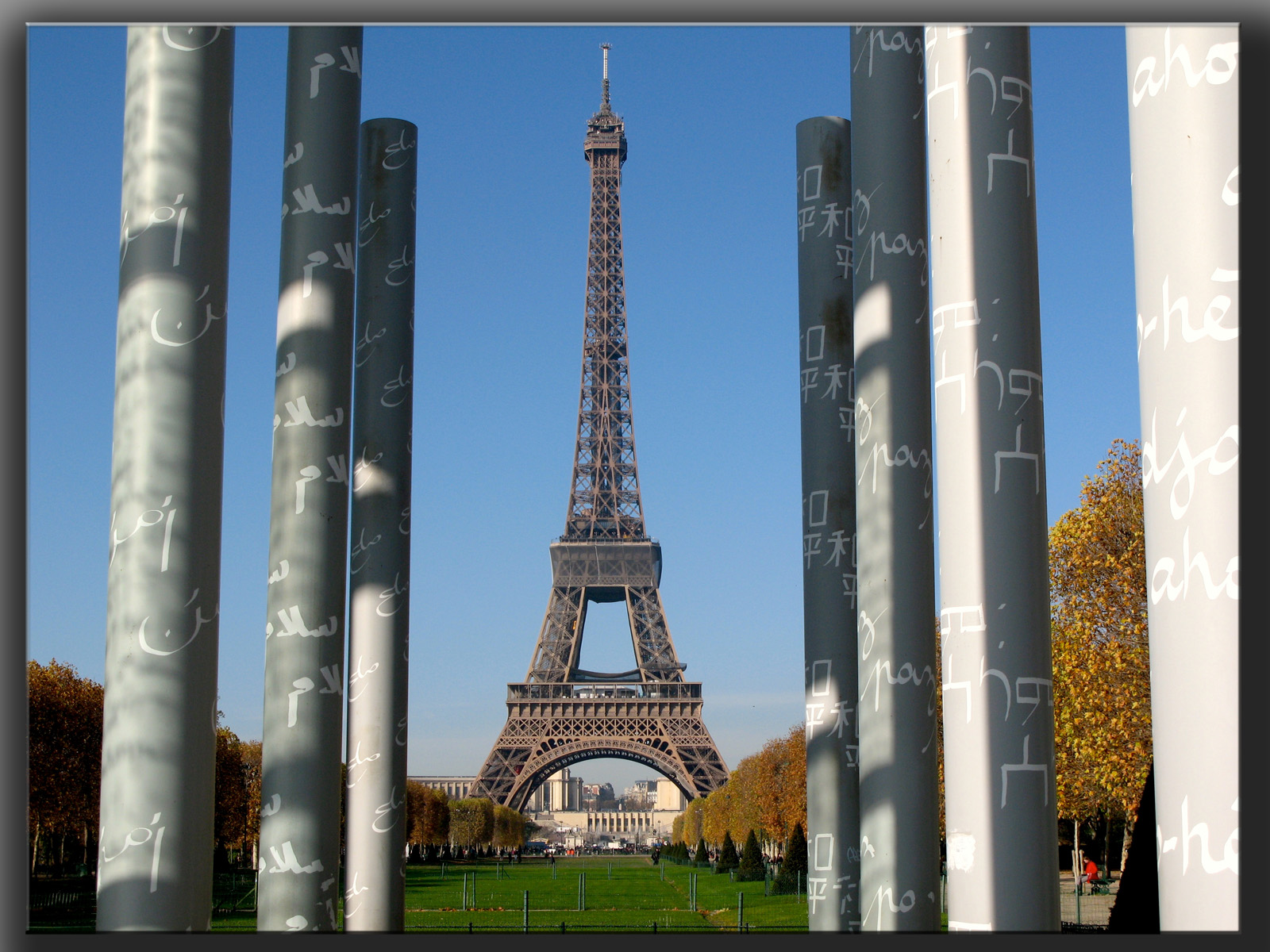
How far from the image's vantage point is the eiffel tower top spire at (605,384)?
97.6 metres

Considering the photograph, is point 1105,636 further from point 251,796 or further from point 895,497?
point 251,796

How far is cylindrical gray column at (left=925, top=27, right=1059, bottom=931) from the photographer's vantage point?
21.0 feet

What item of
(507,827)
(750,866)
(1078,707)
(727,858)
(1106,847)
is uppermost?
(1078,707)

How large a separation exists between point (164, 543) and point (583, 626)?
294 feet

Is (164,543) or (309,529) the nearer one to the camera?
(164,543)

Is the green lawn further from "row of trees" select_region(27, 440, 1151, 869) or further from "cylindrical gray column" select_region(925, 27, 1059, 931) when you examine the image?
"cylindrical gray column" select_region(925, 27, 1059, 931)

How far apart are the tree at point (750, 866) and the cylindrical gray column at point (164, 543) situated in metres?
48.4

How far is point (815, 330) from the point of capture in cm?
1234

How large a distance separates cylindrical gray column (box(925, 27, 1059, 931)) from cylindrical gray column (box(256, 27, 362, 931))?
4299 mm

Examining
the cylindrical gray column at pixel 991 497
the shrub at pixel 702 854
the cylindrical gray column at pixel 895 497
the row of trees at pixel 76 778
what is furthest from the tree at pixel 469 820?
the cylindrical gray column at pixel 991 497

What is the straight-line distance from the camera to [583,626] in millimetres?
95688

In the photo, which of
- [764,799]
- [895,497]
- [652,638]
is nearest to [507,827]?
[652,638]

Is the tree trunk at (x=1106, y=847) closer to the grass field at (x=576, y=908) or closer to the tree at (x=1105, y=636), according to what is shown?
the grass field at (x=576, y=908)

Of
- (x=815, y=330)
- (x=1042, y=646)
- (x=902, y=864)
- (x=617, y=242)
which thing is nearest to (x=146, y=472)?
(x=1042, y=646)
